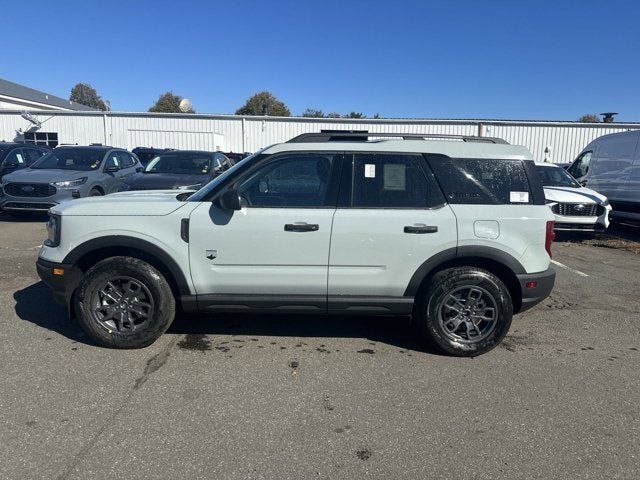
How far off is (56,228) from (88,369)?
126 centimetres

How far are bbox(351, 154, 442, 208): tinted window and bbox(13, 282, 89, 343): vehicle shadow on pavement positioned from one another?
278cm

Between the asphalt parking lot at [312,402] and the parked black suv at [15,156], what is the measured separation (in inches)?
350

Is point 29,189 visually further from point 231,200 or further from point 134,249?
point 231,200

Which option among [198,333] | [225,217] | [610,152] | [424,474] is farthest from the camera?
[610,152]

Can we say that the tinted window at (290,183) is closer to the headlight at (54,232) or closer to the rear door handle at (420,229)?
the rear door handle at (420,229)

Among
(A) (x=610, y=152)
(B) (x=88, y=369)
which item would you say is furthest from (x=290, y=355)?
(A) (x=610, y=152)

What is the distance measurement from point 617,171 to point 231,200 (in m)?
10.9

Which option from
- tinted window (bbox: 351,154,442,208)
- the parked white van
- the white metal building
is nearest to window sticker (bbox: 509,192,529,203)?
tinted window (bbox: 351,154,442,208)

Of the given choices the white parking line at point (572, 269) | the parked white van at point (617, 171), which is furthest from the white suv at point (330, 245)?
the parked white van at point (617, 171)

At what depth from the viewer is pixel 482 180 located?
3.90 m

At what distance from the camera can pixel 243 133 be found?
30641 mm

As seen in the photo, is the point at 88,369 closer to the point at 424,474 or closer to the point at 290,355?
the point at 290,355

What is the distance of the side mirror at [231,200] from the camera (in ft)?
12.1

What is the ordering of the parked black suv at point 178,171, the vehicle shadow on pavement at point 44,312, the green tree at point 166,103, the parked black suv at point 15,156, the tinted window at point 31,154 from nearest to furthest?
the vehicle shadow on pavement at point 44,312 → the parked black suv at point 178,171 → the parked black suv at point 15,156 → the tinted window at point 31,154 → the green tree at point 166,103
